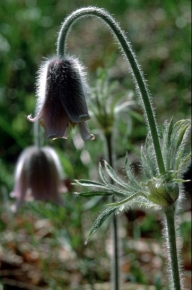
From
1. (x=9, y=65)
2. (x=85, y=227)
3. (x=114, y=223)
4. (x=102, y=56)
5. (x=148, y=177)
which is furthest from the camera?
(x=102, y=56)

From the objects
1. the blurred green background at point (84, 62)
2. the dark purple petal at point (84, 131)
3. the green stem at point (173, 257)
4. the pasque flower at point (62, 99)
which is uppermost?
the blurred green background at point (84, 62)

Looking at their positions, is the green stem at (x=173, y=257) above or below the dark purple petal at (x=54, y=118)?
below

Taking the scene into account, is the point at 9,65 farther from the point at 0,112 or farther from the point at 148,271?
the point at 148,271

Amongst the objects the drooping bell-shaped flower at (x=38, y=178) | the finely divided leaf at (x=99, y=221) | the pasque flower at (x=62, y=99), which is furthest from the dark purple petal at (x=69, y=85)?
the drooping bell-shaped flower at (x=38, y=178)

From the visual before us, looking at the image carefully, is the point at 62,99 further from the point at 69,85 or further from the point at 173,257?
the point at 173,257

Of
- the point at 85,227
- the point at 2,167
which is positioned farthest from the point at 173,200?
the point at 2,167

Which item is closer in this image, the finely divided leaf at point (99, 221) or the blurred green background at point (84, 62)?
the finely divided leaf at point (99, 221)

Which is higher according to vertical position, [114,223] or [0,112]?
[0,112]

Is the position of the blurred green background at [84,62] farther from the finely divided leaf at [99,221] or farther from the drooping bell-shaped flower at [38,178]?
the finely divided leaf at [99,221]
